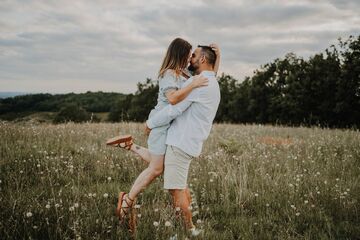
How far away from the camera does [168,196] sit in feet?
17.0

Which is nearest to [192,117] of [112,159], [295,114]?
[112,159]

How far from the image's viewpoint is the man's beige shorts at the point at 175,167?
3.73 m

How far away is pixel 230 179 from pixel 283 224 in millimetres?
1417

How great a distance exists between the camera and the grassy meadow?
381 cm

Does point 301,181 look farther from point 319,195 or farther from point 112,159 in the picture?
point 112,159

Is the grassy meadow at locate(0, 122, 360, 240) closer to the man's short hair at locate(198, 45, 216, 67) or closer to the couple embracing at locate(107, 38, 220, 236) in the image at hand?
the couple embracing at locate(107, 38, 220, 236)

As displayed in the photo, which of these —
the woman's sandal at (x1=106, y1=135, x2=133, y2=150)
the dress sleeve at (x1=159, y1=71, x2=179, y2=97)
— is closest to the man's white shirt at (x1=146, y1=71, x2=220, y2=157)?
the dress sleeve at (x1=159, y1=71, x2=179, y2=97)

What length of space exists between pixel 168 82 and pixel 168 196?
80.5 inches

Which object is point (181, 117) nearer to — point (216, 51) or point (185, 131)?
point (185, 131)

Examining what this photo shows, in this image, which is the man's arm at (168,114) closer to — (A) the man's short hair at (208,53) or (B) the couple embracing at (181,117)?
(B) the couple embracing at (181,117)

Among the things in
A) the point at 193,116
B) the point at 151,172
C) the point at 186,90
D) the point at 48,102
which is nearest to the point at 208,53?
the point at 186,90

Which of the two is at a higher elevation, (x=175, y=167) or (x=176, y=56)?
(x=176, y=56)

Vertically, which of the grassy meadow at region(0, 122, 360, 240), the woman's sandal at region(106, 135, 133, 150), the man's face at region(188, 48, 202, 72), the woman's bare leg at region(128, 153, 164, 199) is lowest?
the grassy meadow at region(0, 122, 360, 240)

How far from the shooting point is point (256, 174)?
250 inches
